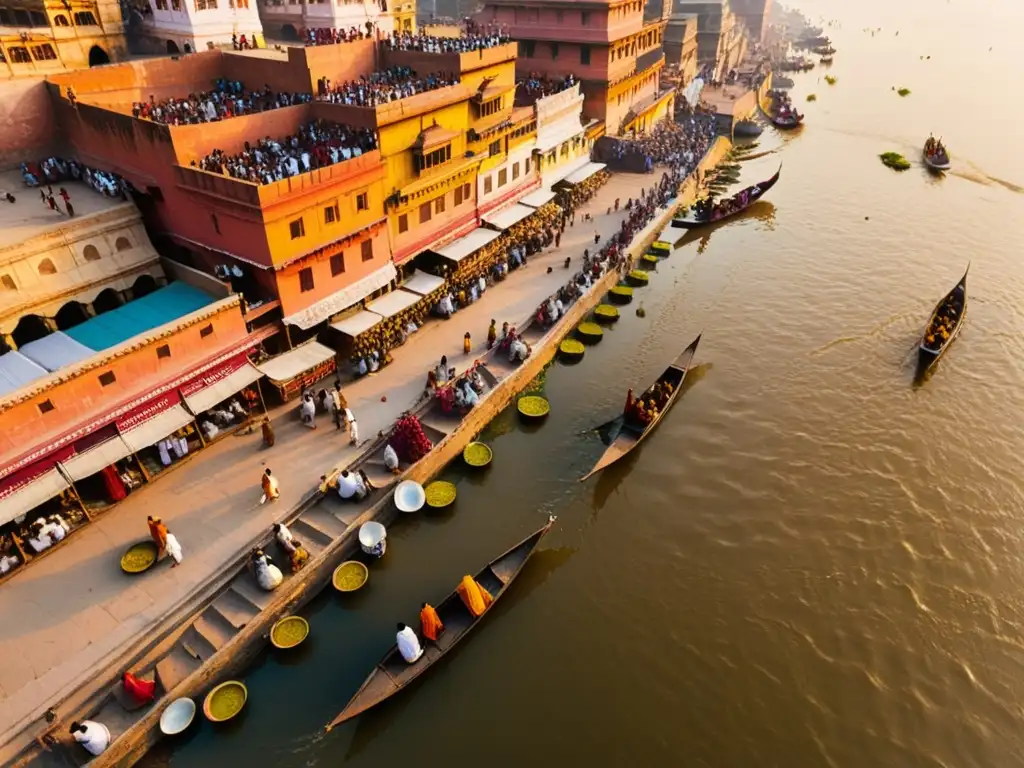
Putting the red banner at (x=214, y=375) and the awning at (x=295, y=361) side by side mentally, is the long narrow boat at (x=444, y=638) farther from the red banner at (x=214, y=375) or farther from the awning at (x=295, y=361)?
the red banner at (x=214, y=375)

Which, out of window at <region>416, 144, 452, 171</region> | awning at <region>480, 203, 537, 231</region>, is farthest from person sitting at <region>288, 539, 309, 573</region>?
awning at <region>480, 203, 537, 231</region>

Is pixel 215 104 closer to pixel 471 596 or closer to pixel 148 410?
pixel 148 410

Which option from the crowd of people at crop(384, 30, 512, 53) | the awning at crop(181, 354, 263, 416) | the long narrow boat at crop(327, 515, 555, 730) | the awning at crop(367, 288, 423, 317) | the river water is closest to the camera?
the long narrow boat at crop(327, 515, 555, 730)

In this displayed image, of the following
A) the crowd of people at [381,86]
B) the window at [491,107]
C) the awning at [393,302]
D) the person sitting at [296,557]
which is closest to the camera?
the person sitting at [296,557]

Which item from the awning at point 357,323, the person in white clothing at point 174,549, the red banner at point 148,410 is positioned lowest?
the person in white clothing at point 174,549

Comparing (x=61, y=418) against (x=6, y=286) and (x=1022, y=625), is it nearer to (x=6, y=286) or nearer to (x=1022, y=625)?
(x=6, y=286)

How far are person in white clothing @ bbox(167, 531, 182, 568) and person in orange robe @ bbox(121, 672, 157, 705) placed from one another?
3481 mm

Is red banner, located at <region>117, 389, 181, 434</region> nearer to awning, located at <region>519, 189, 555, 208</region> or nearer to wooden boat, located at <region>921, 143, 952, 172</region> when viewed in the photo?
awning, located at <region>519, 189, 555, 208</region>

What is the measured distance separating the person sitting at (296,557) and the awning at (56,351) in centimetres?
895

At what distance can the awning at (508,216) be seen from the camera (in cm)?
3488

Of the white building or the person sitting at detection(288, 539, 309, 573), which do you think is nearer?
the person sitting at detection(288, 539, 309, 573)

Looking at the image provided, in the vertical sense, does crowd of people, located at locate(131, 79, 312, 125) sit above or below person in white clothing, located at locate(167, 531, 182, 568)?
Answer: above

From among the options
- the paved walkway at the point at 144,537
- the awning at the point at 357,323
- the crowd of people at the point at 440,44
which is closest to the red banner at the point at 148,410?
the paved walkway at the point at 144,537

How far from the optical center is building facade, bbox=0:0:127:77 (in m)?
31.5
